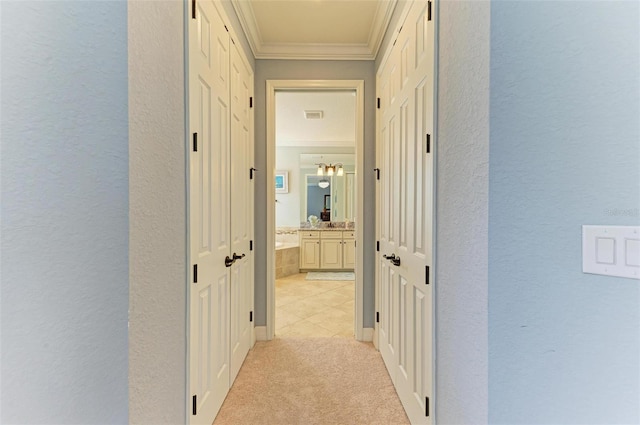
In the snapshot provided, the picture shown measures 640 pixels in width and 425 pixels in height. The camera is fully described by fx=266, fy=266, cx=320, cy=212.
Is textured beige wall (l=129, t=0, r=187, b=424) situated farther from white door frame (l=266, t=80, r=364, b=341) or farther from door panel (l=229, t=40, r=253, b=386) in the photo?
white door frame (l=266, t=80, r=364, b=341)

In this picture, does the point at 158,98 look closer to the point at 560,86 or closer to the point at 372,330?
the point at 560,86

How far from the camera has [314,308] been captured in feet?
11.0

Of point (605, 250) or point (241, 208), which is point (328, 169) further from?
point (605, 250)

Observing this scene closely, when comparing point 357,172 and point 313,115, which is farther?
point 313,115

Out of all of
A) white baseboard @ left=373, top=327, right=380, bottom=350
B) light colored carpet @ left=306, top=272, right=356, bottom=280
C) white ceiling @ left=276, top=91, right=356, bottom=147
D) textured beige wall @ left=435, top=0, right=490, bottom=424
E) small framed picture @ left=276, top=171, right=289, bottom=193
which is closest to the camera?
textured beige wall @ left=435, top=0, right=490, bottom=424

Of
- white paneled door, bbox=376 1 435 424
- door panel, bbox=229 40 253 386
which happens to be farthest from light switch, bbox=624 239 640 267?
door panel, bbox=229 40 253 386

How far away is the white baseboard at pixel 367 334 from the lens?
8.00 ft

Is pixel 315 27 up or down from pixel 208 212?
up

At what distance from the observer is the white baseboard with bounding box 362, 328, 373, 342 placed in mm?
2438

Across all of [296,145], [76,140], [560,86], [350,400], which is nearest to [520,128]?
[560,86]

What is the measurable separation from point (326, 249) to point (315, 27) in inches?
152

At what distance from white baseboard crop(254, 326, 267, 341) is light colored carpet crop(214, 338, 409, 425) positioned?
6 centimetres

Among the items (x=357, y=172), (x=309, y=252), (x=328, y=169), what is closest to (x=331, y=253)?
(x=309, y=252)

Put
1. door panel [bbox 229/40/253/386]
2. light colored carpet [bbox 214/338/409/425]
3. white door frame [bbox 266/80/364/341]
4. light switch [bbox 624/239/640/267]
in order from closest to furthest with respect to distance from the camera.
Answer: light switch [bbox 624/239/640/267] → light colored carpet [bbox 214/338/409/425] → door panel [bbox 229/40/253/386] → white door frame [bbox 266/80/364/341]
